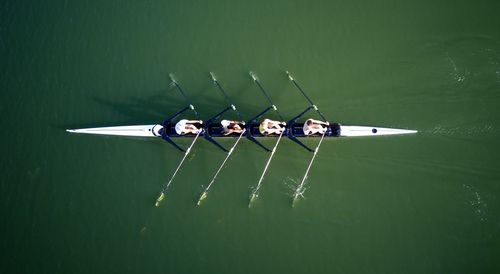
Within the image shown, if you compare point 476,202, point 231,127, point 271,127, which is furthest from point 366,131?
point 231,127

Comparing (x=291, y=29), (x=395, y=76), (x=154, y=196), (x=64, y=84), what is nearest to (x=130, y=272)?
(x=154, y=196)

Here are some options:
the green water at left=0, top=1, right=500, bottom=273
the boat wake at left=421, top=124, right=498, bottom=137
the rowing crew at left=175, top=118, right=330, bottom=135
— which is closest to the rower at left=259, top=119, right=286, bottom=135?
the rowing crew at left=175, top=118, right=330, bottom=135

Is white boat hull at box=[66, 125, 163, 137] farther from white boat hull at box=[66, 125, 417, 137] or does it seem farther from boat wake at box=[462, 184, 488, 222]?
boat wake at box=[462, 184, 488, 222]

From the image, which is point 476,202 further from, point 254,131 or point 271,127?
point 254,131

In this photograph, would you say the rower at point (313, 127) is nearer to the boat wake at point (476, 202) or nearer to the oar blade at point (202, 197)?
the oar blade at point (202, 197)

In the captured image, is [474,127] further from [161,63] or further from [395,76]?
[161,63]

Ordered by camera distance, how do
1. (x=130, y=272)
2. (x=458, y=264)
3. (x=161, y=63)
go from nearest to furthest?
(x=458, y=264) < (x=130, y=272) < (x=161, y=63)
